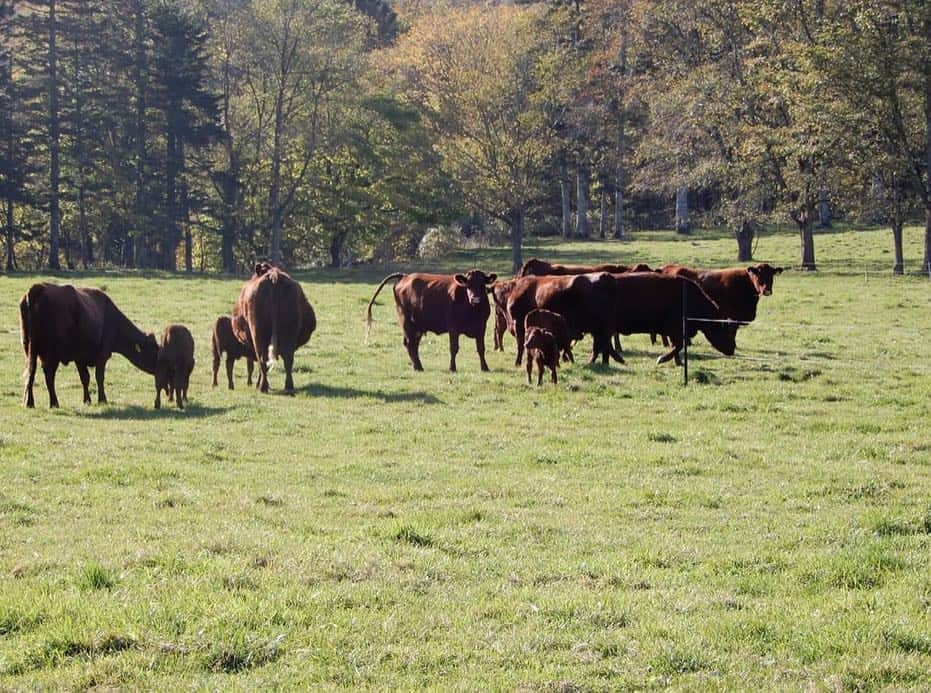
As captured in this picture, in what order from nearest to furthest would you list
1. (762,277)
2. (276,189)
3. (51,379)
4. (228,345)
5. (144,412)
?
1. (144,412)
2. (51,379)
3. (228,345)
4. (762,277)
5. (276,189)

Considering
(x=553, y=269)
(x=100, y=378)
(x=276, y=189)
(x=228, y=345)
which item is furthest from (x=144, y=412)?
(x=276, y=189)

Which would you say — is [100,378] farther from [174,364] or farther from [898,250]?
[898,250]

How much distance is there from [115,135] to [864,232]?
123ft

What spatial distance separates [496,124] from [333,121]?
757 centimetres

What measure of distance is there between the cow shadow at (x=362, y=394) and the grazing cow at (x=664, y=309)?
5.17m

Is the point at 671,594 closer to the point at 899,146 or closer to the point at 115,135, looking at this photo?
the point at 899,146

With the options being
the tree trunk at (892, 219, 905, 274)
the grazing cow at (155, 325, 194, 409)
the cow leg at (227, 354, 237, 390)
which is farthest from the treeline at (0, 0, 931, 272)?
the grazing cow at (155, 325, 194, 409)

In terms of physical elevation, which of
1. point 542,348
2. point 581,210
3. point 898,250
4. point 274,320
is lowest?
point 542,348

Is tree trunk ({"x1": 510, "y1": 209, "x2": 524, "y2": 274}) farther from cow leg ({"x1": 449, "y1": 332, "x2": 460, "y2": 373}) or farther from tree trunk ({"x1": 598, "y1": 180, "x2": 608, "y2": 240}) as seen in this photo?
cow leg ({"x1": 449, "y1": 332, "x2": 460, "y2": 373})

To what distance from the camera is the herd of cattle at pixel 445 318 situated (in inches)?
650

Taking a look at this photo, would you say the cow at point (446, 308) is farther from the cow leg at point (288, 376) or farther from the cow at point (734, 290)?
the cow at point (734, 290)

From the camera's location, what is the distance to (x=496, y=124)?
168 ft

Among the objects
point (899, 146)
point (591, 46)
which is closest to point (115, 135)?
point (591, 46)

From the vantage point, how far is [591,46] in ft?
214
